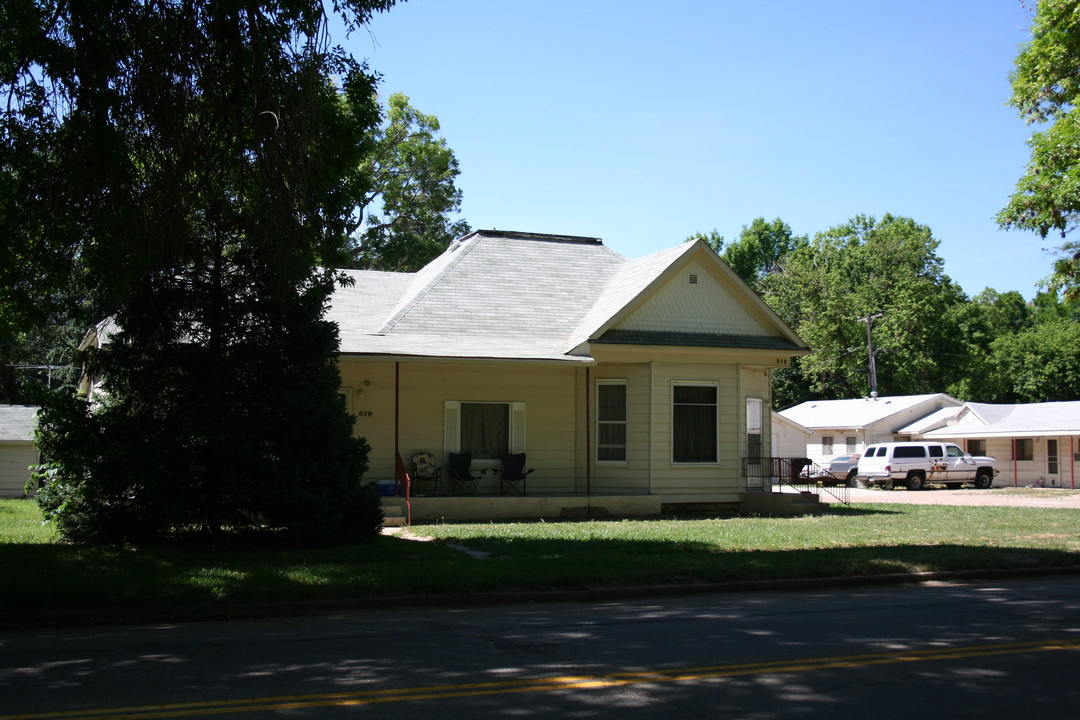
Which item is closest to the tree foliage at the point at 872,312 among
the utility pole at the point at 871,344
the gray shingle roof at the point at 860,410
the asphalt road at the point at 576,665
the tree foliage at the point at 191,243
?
the utility pole at the point at 871,344

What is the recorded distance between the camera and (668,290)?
22.9m

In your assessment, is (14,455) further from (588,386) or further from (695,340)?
(695,340)

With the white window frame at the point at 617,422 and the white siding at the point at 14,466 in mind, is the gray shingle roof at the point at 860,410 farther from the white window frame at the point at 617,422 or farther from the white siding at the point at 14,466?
the white siding at the point at 14,466

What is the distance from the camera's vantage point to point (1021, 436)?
143 feet

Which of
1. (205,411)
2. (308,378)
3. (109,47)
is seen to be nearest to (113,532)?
(205,411)

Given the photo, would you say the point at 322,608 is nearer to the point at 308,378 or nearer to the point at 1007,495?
the point at 308,378

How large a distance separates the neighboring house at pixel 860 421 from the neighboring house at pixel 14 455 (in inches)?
1427

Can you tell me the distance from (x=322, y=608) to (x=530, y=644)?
339 cm

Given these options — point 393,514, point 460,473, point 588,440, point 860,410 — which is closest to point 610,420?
point 588,440

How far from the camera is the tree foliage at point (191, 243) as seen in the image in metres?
11.9

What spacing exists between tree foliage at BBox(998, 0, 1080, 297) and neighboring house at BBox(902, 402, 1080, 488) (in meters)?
24.6

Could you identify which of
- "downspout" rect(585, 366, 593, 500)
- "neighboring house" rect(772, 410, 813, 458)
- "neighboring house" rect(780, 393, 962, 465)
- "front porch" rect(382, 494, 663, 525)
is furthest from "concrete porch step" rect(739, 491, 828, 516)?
"neighboring house" rect(772, 410, 813, 458)

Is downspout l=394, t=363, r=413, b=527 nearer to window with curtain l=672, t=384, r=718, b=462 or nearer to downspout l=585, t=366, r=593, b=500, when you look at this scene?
downspout l=585, t=366, r=593, b=500

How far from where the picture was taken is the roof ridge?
22.4 meters
